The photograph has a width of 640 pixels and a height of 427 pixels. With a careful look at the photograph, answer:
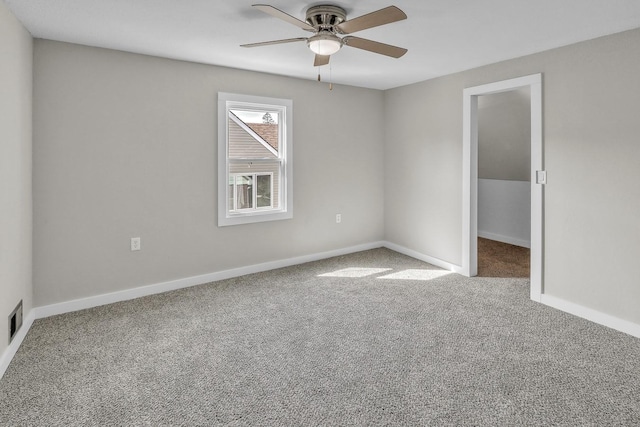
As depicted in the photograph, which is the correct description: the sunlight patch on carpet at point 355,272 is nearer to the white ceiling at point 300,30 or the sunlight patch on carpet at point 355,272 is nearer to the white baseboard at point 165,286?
the white baseboard at point 165,286

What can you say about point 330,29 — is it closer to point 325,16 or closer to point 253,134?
point 325,16

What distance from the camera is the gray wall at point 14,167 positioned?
231 cm

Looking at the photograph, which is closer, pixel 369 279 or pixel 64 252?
pixel 64 252

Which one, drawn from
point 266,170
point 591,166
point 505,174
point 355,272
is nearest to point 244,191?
point 266,170

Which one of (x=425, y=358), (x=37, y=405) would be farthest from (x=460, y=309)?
(x=37, y=405)

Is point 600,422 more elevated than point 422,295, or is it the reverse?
point 422,295

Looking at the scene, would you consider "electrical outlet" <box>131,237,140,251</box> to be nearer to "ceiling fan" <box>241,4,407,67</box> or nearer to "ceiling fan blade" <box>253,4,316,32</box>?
"ceiling fan" <box>241,4,407,67</box>

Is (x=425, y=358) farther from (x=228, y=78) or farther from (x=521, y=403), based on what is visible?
(x=228, y=78)

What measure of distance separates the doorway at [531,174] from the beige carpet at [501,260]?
0.33 m

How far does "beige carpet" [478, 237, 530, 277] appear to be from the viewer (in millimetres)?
4285

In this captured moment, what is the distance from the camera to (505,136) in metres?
5.86

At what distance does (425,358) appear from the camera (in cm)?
244

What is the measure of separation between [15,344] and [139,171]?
1.63 m

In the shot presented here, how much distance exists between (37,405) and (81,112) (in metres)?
2.28
